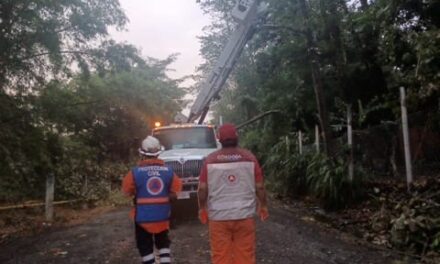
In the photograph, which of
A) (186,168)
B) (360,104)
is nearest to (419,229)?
(186,168)

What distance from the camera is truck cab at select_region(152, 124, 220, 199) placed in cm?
1079

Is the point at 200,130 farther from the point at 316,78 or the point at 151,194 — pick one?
the point at 151,194

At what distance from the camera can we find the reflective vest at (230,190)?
5.34 meters

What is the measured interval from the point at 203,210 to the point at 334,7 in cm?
1057

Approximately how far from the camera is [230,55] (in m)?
14.9

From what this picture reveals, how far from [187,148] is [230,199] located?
6.74 meters

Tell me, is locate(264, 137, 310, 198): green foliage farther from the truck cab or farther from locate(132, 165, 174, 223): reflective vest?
locate(132, 165, 174, 223): reflective vest

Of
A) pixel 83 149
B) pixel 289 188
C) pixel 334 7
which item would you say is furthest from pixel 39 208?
pixel 334 7

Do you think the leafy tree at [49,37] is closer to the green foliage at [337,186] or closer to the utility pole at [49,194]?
the utility pole at [49,194]

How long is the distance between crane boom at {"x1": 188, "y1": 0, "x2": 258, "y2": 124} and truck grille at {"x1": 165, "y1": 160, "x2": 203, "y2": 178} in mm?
4877

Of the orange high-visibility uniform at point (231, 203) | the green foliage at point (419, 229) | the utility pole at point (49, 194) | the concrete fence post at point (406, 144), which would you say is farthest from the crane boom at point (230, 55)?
the orange high-visibility uniform at point (231, 203)

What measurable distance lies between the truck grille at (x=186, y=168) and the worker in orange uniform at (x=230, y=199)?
17.6 feet

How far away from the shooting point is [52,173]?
11.8 metres

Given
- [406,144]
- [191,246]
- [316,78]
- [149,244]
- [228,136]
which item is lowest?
[191,246]
